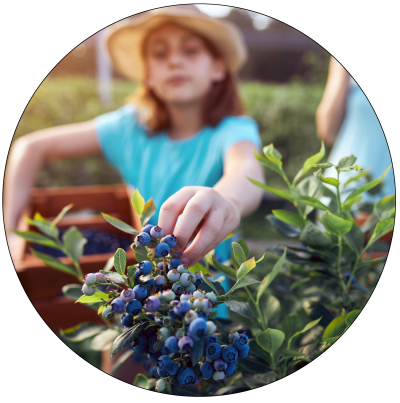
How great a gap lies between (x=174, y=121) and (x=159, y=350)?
2.72 feet

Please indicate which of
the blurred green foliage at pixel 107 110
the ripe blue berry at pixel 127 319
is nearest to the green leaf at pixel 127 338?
the ripe blue berry at pixel 127 319

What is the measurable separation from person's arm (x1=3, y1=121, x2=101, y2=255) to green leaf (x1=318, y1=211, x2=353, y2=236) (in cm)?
115

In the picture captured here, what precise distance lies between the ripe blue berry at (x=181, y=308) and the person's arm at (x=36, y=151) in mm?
1175

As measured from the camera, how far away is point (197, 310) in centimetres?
28

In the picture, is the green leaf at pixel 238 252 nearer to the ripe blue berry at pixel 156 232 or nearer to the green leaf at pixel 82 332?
the ripe blue berry at pixel 156 232

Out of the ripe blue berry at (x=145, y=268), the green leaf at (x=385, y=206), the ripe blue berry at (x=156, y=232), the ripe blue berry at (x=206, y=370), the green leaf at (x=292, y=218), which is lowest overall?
the ripe blue berry at (x=206, y=370)

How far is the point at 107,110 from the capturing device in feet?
9.31

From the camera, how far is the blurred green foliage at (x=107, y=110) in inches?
104

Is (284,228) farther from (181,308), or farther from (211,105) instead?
(211,105)

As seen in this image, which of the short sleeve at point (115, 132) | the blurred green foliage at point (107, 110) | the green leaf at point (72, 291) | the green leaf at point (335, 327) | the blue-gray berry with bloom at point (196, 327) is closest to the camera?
the blue-gray berry with bloom at point (196, 327)

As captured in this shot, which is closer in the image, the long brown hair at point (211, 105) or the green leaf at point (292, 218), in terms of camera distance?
the green leaf at point (292, 218)

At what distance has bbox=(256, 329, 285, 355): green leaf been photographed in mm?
344

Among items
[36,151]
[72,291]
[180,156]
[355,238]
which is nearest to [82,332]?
[72,291]

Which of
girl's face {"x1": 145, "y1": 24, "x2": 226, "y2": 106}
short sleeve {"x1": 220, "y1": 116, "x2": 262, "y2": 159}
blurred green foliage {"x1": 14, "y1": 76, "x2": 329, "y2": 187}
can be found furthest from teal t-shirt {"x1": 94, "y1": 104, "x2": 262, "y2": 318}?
blurred green foliage {"x1": 14, "y1": 76, "x2": 329, "y2": 187}
